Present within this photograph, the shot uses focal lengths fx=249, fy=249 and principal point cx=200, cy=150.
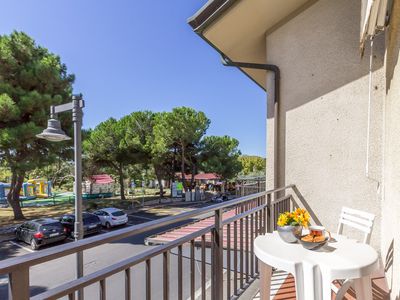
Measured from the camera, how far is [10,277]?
614 mm

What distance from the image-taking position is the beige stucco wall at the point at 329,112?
2869 mm

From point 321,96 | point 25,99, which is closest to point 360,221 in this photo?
point 321,96

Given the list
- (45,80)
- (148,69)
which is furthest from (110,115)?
(45,80)

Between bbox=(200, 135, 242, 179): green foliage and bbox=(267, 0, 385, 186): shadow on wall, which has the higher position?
bbox=(267, 0, 385, 186): shadow on wall

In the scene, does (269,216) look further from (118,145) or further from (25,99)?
(118,145)

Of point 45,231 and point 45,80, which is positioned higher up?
point 45,80

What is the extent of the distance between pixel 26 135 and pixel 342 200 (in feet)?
43.5

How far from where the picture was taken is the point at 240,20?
354 cm

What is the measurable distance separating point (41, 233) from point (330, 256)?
11628mm

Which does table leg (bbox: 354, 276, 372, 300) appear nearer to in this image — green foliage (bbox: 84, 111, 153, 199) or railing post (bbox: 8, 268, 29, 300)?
railing post (bbox: 8, 268, 29, 300)

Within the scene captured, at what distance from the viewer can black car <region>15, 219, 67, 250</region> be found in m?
10.1

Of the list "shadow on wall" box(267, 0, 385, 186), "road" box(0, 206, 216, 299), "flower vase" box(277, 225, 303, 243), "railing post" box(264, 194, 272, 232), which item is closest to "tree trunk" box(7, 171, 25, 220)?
"road" box(0, 206, 216, 299)

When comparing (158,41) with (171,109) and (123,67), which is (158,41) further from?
(171,109)

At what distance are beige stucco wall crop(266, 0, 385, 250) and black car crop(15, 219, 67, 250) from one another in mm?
10296
